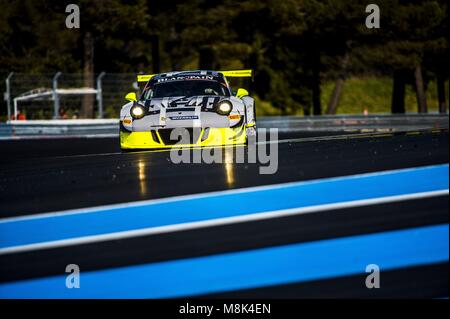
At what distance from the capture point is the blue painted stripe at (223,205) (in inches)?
152

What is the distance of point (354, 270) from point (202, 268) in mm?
617

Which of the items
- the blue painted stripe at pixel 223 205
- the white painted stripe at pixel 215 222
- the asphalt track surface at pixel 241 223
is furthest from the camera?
the blue painted stripe at pixel 223 205

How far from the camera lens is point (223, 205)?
408 cm

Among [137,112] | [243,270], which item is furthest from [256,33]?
[243,270]

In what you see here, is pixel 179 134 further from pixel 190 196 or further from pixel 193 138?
pixel 190 196

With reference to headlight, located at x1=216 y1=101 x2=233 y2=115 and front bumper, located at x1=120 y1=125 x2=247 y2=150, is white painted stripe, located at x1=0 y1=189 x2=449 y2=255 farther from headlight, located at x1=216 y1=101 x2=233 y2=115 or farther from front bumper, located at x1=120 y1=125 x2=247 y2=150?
headlight, located at x1=216 y1=101 x2=233 y2=115

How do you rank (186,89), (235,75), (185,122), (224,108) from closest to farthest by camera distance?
(185,122)
(224,108)
(186,89)
(235,75)

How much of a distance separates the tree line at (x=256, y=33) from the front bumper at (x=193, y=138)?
13365 millimetres

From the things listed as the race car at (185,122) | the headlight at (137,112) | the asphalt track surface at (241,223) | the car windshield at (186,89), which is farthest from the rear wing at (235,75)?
the asphalt track surface at (241,223)

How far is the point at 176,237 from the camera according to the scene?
11.9 feet

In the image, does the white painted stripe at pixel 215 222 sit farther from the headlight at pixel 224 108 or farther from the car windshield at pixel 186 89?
the car windshield at pixel 186 89

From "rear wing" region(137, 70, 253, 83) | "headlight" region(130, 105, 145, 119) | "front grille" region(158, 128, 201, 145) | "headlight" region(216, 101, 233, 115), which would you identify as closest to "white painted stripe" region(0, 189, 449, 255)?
"front grille" region(158, 128, 201, 145)

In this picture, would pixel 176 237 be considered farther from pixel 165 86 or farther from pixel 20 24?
pixel 20 24

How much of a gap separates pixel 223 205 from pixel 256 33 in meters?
32.9
